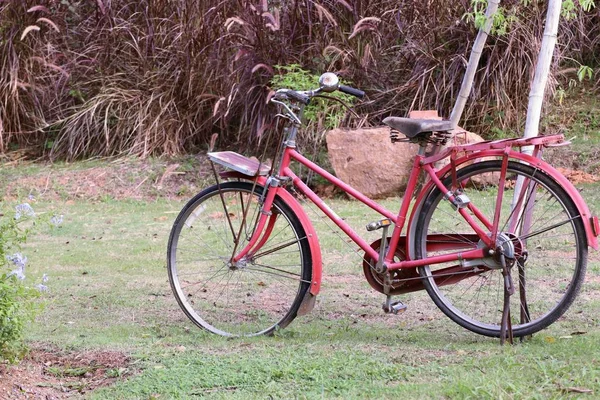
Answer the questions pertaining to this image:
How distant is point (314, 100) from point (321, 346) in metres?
5.94

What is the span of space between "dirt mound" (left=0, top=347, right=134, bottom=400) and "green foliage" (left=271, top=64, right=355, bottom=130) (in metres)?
5.62

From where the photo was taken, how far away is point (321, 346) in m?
3.96

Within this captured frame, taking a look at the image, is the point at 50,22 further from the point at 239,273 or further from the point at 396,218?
the point at 396,218

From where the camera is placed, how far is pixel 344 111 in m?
9.71

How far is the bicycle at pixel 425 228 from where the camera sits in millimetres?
3842

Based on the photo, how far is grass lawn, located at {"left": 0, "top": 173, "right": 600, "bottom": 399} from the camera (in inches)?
130

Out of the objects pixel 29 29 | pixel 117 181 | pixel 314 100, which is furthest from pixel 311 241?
pixel 29 29

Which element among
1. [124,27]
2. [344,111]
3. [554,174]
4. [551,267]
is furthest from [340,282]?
[124,27]

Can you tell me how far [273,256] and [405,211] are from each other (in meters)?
2.12

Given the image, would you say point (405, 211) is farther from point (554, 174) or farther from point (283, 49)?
point (283, 49)

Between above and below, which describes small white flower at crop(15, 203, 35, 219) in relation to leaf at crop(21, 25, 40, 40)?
below

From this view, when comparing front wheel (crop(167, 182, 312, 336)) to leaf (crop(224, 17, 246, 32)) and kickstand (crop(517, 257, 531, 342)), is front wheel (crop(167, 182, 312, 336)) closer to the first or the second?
kickstand (crop(517, 257, 531, 342))

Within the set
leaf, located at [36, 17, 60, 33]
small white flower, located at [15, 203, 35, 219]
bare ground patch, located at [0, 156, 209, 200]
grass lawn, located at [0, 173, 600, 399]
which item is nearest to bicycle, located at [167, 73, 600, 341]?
grass lawn, located at [0, 173, 600, 399]

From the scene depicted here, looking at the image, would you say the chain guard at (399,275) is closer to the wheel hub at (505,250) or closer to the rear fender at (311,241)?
the rear fender at (311,241)
